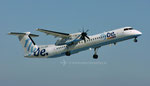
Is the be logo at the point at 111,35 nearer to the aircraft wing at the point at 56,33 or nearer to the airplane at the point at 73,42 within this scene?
the airplane at the point at 73,42

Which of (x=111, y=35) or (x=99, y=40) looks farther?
(x=99, y=40)

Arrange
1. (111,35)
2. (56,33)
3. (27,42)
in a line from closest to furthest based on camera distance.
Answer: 1. (111,35)
2. (56,33)
3. (27,42)

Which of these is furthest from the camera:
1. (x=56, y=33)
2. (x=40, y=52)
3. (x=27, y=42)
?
(x=27, y=42)

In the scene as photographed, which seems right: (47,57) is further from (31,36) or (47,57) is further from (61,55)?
(31,36)

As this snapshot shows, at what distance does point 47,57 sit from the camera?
149 ft

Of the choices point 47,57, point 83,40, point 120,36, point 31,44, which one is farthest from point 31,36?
point 120,36

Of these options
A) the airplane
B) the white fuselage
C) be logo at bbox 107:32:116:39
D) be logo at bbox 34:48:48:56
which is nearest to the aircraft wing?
the airplane

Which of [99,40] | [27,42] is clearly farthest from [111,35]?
[27,42]

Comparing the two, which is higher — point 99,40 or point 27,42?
point 27,42

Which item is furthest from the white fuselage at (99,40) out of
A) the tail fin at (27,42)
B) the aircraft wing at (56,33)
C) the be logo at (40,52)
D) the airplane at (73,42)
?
the tail fin at (27,42)

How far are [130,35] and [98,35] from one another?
5076 millimetres

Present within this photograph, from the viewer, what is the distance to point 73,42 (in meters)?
42.5

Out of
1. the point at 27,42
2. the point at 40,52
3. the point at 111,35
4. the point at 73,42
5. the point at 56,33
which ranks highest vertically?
the point at 56,33

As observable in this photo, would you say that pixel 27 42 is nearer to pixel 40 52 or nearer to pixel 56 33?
pixel 40 52
